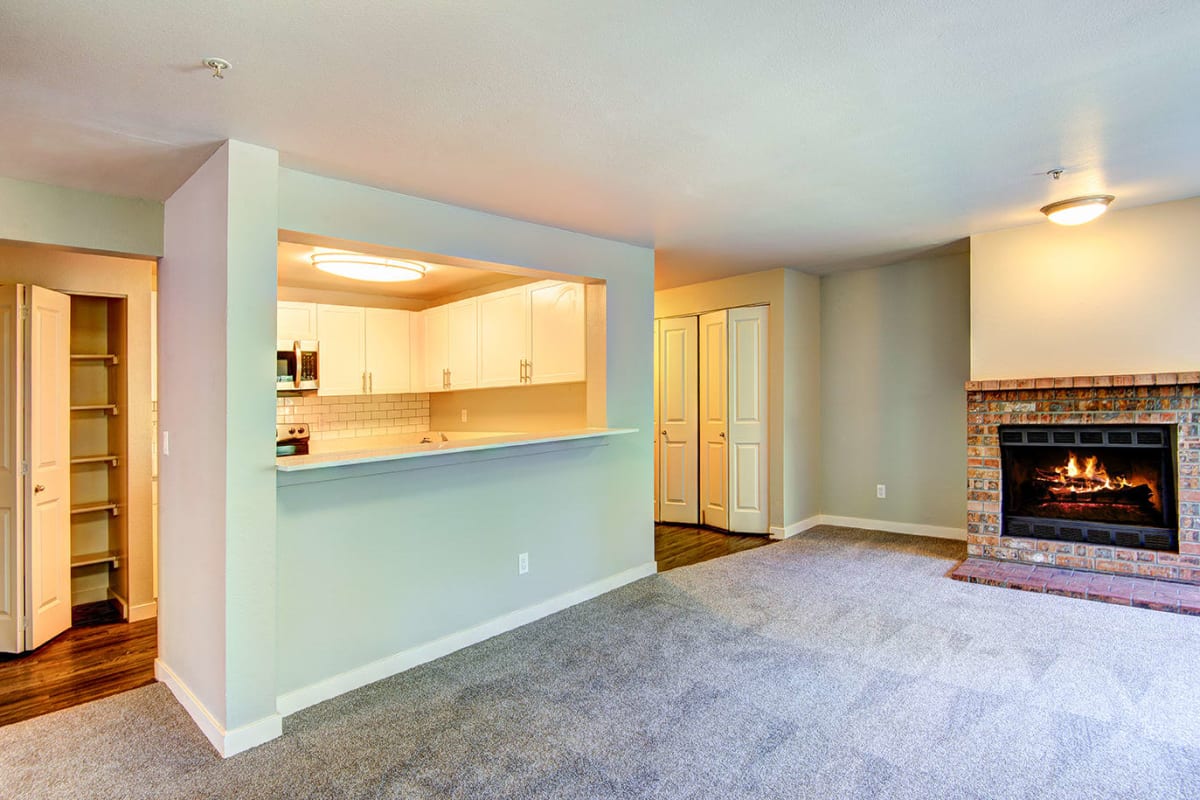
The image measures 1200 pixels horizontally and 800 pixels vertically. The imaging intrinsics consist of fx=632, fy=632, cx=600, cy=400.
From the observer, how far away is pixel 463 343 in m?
5.47

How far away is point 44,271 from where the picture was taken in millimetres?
3723

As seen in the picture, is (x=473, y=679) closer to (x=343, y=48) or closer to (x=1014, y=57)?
(x=343, y=48)

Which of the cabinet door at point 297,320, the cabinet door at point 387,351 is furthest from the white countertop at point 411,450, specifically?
the cabinet door at point 387,351

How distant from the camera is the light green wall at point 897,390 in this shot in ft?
17.2

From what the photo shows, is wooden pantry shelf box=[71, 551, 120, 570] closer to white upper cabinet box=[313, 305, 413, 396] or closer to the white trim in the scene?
white upper cabinet box=[313, 305, 413, 396]

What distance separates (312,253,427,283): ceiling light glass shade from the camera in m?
4.22

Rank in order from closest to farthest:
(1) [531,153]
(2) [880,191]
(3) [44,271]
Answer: (1) [531,153], (2) [880,191], (3) [44,271]

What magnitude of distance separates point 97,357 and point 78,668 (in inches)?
75.4

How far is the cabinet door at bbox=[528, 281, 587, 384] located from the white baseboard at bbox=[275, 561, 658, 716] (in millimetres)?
1437

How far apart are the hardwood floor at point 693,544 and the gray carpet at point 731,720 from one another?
4.17 ft

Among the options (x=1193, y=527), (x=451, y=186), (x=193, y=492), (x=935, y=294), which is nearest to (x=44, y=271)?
(x=193, y=492)

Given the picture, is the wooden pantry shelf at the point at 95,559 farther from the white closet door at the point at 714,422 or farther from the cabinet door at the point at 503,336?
the white closet door at the point at 714,422

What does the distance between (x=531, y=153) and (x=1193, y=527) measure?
4380 millimetres

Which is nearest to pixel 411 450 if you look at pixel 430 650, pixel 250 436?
pixel 250 436
